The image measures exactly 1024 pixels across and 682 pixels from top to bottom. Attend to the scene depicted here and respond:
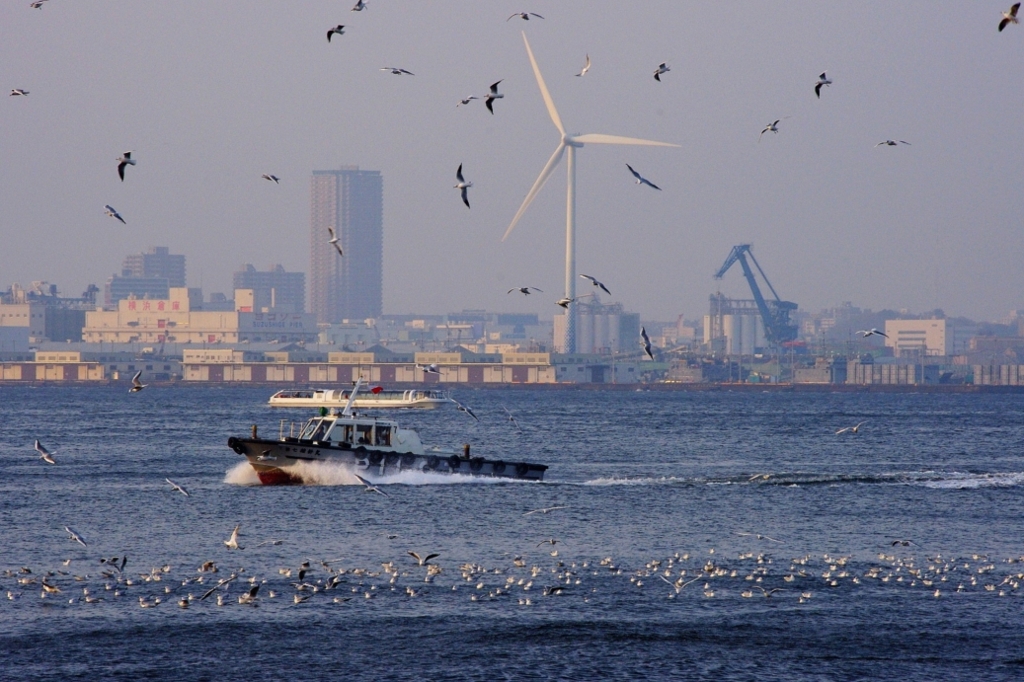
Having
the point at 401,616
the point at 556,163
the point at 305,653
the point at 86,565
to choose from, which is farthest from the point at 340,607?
the point at 556,163

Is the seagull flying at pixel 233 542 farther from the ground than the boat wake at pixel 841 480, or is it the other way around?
the seagull flying at pixel 233 542

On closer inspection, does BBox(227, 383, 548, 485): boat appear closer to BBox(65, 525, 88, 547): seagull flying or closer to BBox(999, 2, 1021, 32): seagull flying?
BBox(65, 525, 88, 547): seagull flying

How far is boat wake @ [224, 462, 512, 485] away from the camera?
54906mm

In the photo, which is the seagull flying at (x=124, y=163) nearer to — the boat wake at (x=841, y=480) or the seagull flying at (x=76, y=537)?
the seagull flying at (x=76, y=537)

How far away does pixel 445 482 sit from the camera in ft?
186

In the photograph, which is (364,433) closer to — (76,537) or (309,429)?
(309,429)

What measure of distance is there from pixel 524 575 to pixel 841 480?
30.6 metres

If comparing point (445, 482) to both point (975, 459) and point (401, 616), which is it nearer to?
point (401, 616)

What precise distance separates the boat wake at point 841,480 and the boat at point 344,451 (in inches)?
296

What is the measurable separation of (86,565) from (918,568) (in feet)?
66.6

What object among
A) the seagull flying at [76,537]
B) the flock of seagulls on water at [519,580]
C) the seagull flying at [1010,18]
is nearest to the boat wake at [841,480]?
the flock of seagulls on water at [519,580]

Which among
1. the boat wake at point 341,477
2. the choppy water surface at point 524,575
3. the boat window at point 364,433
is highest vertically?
the boat window at point 364,433

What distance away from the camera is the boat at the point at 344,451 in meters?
55.2

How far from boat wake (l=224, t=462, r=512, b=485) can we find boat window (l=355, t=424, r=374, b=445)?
1.26 m
